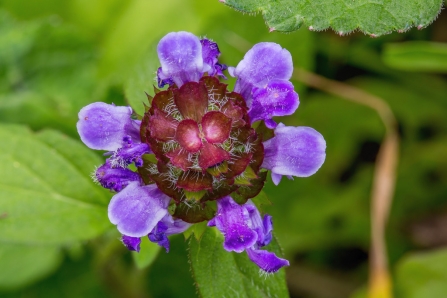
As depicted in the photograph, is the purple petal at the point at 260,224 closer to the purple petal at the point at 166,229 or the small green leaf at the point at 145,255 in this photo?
the purple petal at the point at 166,229

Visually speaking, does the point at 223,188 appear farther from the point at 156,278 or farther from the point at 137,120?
the point at 156,278

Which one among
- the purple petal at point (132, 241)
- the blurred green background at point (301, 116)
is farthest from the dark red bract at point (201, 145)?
the blurred green background at point (301, 116)

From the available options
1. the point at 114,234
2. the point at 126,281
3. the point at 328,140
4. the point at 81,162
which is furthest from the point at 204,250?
the point at 328,140

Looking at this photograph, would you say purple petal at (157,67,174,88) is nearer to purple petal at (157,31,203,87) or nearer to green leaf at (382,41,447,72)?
purple petal at (157,31,203,87)

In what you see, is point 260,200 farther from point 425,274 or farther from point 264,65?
point 425,274

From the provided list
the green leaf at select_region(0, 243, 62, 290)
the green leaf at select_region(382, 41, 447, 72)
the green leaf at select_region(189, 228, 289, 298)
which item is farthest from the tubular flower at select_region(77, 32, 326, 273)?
the green leaf at select_region(0, 243, 62, 290)

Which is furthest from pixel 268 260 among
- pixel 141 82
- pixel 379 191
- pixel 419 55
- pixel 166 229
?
pixel 419 55
